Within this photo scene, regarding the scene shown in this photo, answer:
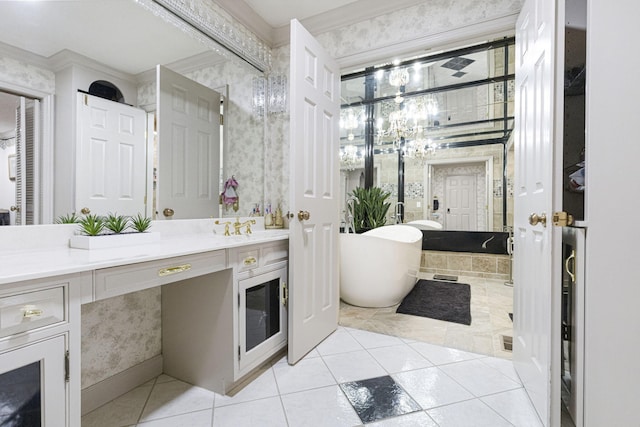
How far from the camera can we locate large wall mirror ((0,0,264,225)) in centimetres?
115

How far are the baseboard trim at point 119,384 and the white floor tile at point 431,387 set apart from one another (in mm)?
1402

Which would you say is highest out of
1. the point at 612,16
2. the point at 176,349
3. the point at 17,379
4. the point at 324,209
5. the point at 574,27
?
the point at 574,27

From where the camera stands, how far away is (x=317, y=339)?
2100mm

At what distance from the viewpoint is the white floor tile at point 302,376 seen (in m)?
1.62

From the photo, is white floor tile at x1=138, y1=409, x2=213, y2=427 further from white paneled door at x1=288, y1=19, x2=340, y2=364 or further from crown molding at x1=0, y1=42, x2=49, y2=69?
crown molding at x1=0, y1=42, x2=49, y2=69

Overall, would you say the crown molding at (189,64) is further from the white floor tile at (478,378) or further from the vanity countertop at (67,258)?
the white floor tile at (478,378)

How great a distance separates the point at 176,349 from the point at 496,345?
2140mm

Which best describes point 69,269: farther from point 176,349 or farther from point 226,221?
point 226,221

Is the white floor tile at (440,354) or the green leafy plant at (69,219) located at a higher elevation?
the green leafy plant at (69,219)

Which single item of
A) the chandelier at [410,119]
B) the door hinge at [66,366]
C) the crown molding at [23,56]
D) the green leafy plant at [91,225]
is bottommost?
the door hinge at [66,366]

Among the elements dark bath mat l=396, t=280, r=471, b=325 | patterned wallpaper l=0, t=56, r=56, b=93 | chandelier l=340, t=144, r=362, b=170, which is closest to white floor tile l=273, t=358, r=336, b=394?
dark bath mat l=396, t=280, r=471, b=325

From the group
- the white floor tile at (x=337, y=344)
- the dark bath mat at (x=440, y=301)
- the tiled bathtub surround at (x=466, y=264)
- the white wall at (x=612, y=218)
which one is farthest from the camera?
the tiled bathtub surround at (x=466, y=264)

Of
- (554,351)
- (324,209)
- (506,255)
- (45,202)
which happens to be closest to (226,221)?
(324,209)

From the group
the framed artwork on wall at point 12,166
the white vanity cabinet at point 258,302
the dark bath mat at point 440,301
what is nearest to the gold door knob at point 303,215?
the white vanity cabinet at point 258,302
